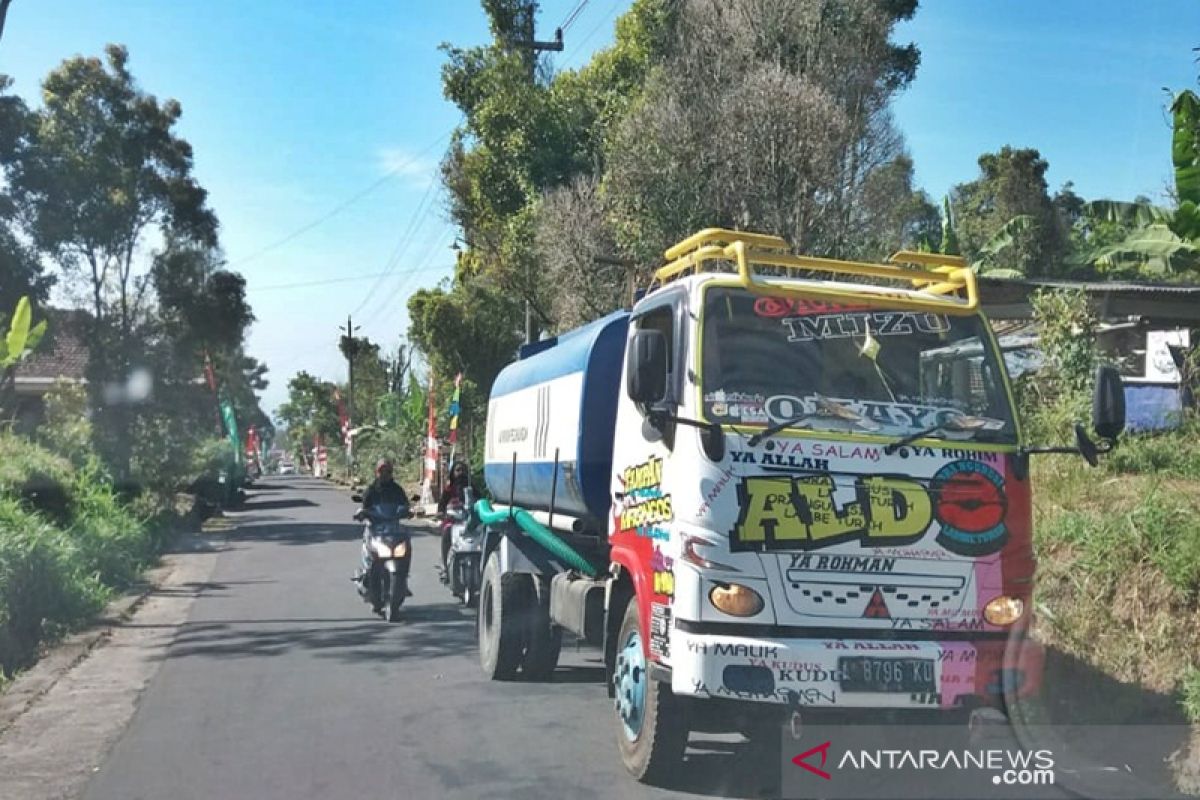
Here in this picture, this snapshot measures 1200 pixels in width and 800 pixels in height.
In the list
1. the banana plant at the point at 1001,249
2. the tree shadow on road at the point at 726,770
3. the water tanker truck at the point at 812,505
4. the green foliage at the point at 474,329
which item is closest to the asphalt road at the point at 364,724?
the tree shadow on road at the point at 726,770

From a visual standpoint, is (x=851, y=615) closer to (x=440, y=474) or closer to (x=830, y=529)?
(x=830, y=529)

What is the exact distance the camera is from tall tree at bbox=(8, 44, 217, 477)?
84.3 ft

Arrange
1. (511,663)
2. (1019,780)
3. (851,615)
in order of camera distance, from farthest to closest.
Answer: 1. (511,663)
2. (1019,780)
3. (851,615)

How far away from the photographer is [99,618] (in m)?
13.8

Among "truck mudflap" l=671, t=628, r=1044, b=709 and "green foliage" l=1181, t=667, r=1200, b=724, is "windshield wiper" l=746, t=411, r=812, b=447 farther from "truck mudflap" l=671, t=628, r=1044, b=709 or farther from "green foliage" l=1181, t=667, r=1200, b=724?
"green foliage" l=1181, t=667, r=1200, b=724

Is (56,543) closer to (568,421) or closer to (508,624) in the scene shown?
(508,624)

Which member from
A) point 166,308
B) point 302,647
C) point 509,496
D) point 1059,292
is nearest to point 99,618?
point 302,647

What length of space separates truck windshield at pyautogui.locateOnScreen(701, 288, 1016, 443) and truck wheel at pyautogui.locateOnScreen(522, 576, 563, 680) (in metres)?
3.80

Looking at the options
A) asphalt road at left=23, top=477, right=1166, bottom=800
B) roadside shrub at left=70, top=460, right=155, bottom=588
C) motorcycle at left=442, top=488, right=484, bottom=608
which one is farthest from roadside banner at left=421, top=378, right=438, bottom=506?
asphalt road at left=23, top=477, right=1166, bottom=800

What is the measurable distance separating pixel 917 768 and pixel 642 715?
1.49m

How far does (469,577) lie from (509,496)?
3065 mm

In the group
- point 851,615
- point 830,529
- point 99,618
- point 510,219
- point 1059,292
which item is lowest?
point 99,618

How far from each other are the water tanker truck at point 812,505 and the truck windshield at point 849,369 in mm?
12

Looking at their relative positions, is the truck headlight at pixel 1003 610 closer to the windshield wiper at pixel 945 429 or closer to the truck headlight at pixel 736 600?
the windshield wiper at pixel 945 429
